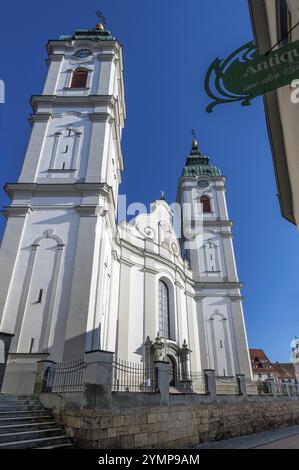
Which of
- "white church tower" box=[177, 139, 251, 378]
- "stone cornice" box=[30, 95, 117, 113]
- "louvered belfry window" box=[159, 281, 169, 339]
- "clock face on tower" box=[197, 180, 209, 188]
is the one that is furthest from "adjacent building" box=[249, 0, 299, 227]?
"clock face on tower" box=[197, 180, 209, 188]

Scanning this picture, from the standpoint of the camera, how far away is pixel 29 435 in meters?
5.28

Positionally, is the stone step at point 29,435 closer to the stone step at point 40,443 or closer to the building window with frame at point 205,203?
the stone step at point 40,443

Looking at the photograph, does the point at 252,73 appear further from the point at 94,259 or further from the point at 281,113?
the point at 94,259

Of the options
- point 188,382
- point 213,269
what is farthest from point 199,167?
point 188,382

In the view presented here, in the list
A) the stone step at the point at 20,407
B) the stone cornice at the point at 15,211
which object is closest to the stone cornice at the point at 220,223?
the stone cornice at the point at 15,211

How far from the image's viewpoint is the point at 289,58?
117 inches

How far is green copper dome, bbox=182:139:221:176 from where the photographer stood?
31.0 metres

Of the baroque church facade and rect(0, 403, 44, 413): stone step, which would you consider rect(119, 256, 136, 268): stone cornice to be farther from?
rect(0, 403, 44, 413): stone step

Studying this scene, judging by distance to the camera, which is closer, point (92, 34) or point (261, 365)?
point (92, 34)

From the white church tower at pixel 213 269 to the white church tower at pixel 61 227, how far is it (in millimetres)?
10286

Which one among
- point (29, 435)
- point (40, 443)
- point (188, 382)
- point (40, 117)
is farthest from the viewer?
point (40, 117)

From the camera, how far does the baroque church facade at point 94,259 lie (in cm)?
1012

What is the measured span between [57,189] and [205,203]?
1874 centimetres

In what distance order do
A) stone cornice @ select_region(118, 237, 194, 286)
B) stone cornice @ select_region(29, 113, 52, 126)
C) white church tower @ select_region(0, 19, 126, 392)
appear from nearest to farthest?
white church tower @ select_region(0, 19, 126, 392) < stone cornice @ select_region(29, 113, 52, 126) < stone cornice @ select_region(118, 237, 194, 286)
